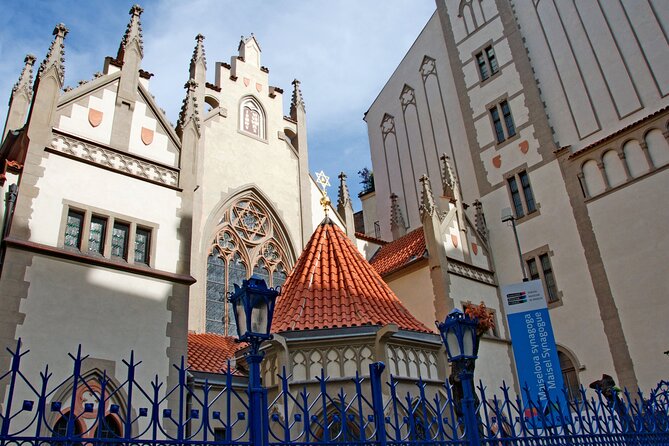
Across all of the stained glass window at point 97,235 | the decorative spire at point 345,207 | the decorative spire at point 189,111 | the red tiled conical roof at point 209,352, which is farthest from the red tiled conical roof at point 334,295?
the decorative spire at point 345,207

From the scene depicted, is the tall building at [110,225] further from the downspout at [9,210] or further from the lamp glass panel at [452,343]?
the lamp glass panel at [452,343]

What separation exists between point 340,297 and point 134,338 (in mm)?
4135

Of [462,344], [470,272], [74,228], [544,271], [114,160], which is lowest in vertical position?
[462,344]

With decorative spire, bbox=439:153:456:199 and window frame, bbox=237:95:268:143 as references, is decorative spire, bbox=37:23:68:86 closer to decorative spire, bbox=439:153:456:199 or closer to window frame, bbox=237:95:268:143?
window frame, bbox=237:95:268:143

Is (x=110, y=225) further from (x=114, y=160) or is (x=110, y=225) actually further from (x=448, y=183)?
(x=448, y=183)

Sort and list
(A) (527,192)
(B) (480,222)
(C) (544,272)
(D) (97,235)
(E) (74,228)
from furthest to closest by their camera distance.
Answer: (B) (480,222), (A) (527,192), (C) (544,272), (D) (97,235), (E) (74,228)

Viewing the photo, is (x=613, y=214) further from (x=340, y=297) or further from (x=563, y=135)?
(x=340, y=297)

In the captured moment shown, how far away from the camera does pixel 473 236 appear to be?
774 inches

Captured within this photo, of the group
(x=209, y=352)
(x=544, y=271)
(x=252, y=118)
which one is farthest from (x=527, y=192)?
(x=209, y=352)

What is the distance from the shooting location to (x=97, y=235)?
1142cm

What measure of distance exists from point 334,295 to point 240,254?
5.48 m

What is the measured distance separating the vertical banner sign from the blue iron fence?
2.43 metres

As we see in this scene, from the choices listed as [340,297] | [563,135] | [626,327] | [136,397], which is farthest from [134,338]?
[563,135]

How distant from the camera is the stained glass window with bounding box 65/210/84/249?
433 inches
